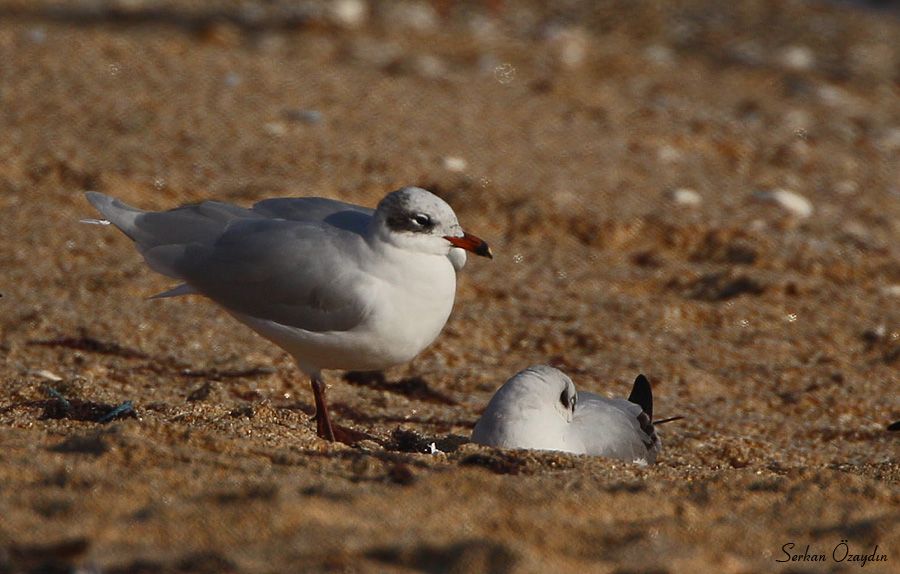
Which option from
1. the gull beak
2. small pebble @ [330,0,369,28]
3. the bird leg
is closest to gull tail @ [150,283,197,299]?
the bird leg

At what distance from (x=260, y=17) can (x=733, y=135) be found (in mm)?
3584

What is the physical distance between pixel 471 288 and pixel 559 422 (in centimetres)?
183

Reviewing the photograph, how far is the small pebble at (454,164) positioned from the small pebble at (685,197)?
102 centimetres

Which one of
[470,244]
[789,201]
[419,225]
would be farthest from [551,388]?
[789,201]

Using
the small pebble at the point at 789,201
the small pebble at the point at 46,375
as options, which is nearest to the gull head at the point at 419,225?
the small pebble at the point at 46,375

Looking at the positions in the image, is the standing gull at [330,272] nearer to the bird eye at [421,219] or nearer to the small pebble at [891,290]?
the bird eye at [421,219]

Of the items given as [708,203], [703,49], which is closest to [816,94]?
[703,49]

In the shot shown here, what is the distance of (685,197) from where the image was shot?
256 inches

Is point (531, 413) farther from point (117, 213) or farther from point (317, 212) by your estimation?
point (117, 213)

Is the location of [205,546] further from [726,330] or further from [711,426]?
[726,330]

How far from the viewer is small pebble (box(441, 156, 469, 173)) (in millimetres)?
6523

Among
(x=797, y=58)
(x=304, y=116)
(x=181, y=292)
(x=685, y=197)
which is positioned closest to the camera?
(x=181, y=292)

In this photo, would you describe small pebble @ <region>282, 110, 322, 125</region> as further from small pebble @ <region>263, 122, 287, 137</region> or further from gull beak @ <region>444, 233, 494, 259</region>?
gull beak @ <region>444, 233, 494, 259</region>

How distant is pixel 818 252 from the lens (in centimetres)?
598
